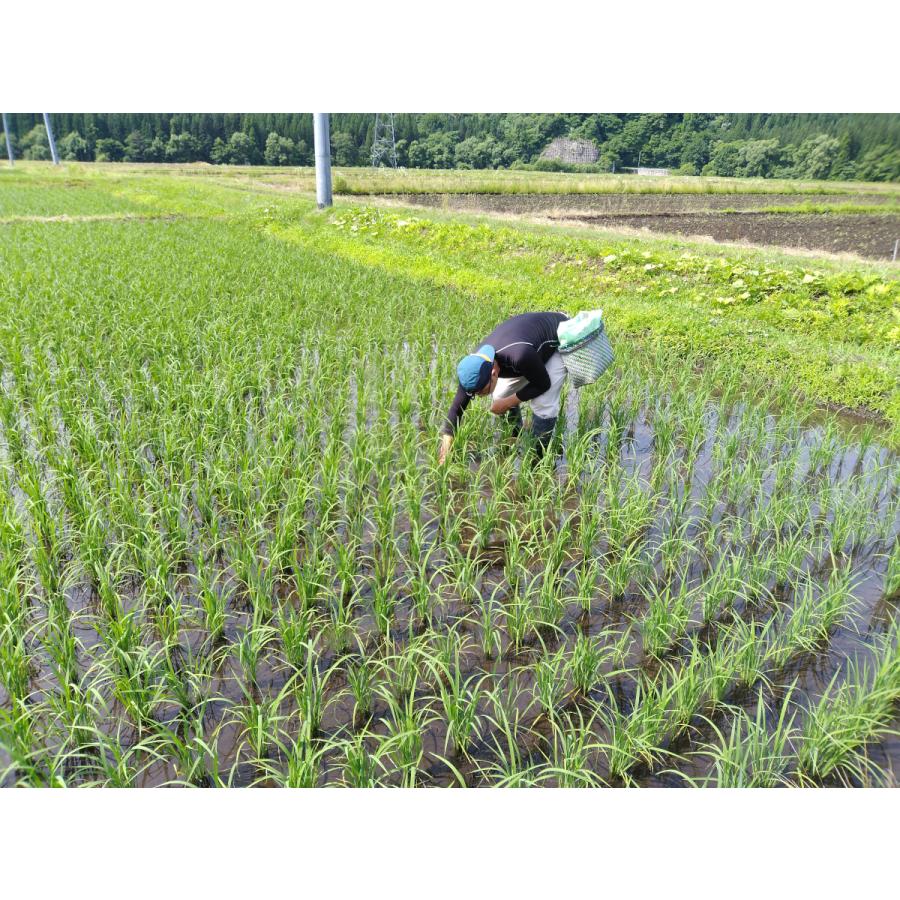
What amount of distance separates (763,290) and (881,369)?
2.89m

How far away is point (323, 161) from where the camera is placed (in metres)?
16.3

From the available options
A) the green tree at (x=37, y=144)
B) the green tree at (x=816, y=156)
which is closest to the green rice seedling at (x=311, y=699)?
the green tree at (x=816, y=156)

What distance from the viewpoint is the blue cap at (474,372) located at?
12.0 ft

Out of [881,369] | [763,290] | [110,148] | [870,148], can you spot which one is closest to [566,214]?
[870,148]

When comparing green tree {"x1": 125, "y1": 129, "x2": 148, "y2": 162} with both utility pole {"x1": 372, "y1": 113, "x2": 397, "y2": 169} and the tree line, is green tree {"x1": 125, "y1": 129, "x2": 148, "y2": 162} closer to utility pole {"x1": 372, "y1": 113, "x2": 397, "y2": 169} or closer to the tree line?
the tree line

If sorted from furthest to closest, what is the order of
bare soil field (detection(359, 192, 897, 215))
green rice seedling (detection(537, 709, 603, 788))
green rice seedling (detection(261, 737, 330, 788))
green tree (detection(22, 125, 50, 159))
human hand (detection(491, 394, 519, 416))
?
green tree (detection(22, 125, 50, 159)), bare soil field (detection(359, 192, 897, 215)), human hand (detection(491, 394, 519, 416)), green rice seedling (detection(537, 709, 603, 788)), green rice seedling (detection(261, 737, 330, 788))

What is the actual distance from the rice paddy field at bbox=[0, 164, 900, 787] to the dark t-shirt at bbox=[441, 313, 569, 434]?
42 cm

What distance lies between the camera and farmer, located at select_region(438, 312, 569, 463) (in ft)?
12.3

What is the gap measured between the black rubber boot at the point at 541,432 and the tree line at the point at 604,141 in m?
11.6

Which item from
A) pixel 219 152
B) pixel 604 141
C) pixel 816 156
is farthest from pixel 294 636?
pixel 219 152

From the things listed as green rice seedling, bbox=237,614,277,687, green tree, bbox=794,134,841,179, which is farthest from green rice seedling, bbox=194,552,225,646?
green tree, bbox=794,134,841,179

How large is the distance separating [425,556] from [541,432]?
5.38 feet

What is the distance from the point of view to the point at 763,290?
8516mm

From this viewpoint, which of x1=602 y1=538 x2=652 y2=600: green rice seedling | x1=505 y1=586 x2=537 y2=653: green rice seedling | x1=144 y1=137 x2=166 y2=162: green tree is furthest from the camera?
x1=144 y1=137 x2=166 y2=162: green tree
